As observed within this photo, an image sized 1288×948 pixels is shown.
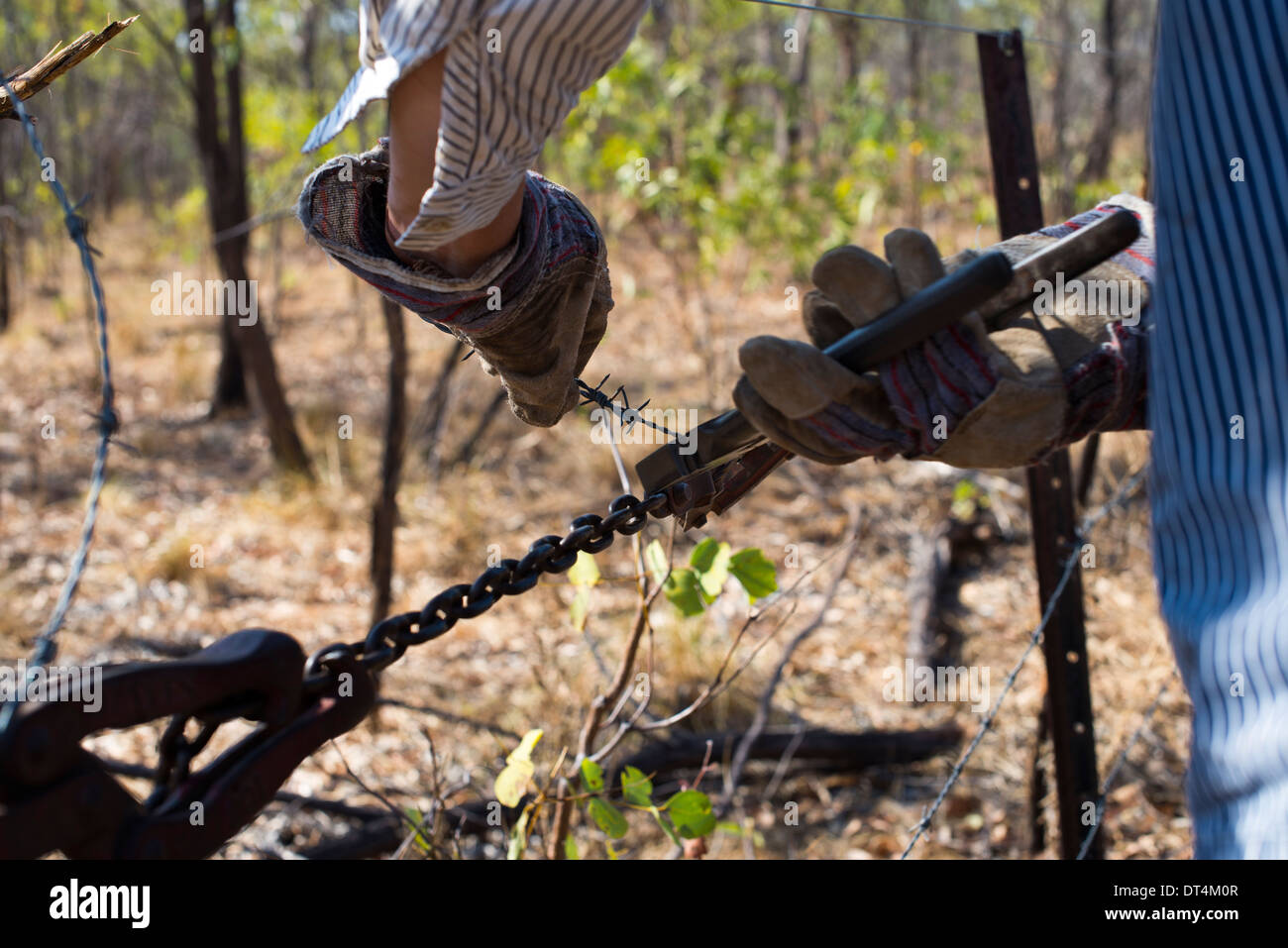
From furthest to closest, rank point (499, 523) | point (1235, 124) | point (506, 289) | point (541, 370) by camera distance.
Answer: point (499, 523), point (541, 370), point (506, 289), point (1235, 124)

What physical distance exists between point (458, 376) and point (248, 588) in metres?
2.44

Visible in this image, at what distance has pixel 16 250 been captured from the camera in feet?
32.9

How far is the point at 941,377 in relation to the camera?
1.16m

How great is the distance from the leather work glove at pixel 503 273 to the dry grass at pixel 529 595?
0.98 meters

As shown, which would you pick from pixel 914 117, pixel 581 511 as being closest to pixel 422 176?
pixel 581 511

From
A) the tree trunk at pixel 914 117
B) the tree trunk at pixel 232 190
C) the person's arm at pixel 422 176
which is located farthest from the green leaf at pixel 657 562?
the tree trunk at pixel 914 117

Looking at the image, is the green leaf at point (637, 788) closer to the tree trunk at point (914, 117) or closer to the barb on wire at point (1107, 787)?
the barb on wire at point (1107, 787)

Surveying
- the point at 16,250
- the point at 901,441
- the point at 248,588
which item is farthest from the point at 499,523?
the point at 16,250

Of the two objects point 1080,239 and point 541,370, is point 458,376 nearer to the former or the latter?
point 541,370

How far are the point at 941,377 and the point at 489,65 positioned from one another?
1.96 feet

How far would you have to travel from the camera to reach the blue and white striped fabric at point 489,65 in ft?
3.07

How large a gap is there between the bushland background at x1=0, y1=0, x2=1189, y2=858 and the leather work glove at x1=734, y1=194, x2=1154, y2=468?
0.44 metres

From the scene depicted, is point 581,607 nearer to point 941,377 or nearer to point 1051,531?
point 941,377

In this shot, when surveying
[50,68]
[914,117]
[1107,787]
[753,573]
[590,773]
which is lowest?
[1107,787]
